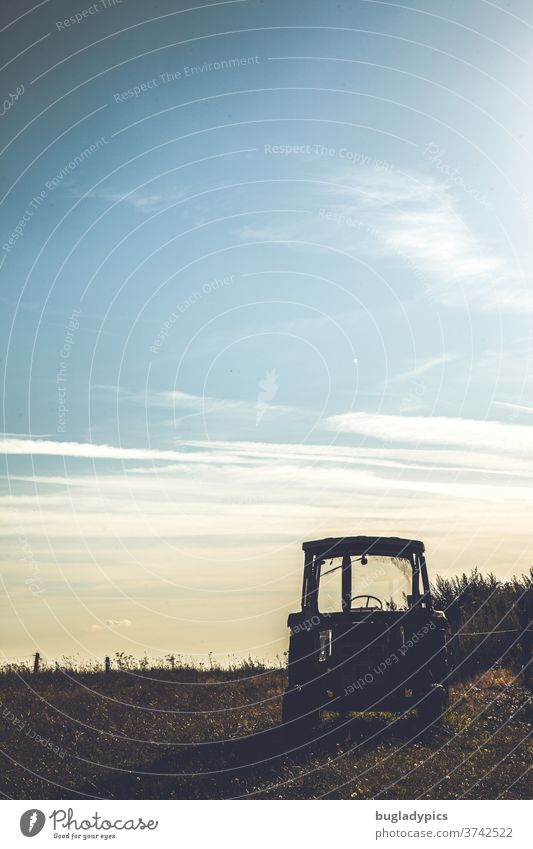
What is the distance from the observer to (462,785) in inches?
438

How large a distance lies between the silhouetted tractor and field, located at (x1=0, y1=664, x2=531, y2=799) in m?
0.47

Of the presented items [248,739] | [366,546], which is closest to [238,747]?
[248,739]

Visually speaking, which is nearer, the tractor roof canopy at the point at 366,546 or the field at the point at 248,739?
the field at the point at 248,739

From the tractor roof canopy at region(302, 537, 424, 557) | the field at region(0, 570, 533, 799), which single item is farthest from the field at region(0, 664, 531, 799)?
the tractor roof canopy at region(302, 537, 424, 557)

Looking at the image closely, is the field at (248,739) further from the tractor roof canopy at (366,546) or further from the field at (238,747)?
the tractor roof canopy at (366,546)

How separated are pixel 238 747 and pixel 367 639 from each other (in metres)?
2.50

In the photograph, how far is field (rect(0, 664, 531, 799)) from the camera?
1116cm

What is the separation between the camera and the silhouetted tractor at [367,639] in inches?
575

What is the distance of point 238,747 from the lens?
14008 mm

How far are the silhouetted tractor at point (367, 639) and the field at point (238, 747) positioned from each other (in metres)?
0.47

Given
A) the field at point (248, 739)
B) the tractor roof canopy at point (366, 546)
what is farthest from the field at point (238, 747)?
the tractor roof canopy at point (366, 546)

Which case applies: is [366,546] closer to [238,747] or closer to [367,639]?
[367,639]

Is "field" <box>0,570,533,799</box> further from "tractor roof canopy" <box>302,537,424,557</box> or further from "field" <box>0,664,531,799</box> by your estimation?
"tractor roof canopy" <box>302,537,424,557</box>
